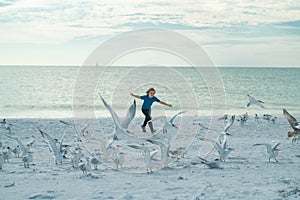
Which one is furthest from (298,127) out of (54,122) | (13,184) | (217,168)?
(54,122)

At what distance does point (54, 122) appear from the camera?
21.1 m

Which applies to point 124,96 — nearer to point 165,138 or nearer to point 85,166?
point 165,138

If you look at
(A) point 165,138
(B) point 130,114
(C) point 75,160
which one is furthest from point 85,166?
(A) point 165,138

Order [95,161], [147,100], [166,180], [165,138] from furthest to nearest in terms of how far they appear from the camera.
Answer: [165,138] → [147,100] → [95,161] → [166,180]

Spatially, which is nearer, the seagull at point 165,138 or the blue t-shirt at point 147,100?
the seagull at point 165,138

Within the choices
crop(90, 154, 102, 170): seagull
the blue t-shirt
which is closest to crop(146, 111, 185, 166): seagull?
the blue t-shirt

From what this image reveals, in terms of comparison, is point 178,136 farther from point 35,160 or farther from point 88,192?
point 88,192

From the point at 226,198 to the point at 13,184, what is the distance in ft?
15.2

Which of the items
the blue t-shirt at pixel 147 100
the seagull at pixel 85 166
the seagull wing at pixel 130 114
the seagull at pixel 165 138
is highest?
the blue t-shirt at pixel 147 100

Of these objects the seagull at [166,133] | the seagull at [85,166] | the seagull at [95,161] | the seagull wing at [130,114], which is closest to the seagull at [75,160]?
the seagull at [95,161]

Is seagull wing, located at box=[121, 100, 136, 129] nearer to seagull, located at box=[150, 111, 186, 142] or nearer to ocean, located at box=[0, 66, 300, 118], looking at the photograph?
seagull, located at box=[150, 111, 186, 142]

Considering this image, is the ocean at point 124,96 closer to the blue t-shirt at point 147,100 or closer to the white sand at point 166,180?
the blue t-shirt at point 147,100

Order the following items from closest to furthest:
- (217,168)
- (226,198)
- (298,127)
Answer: (226,198), (217,168), (298,127)

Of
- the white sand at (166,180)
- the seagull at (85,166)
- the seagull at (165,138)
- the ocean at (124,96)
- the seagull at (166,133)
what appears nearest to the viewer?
the white sand at (166,180)
